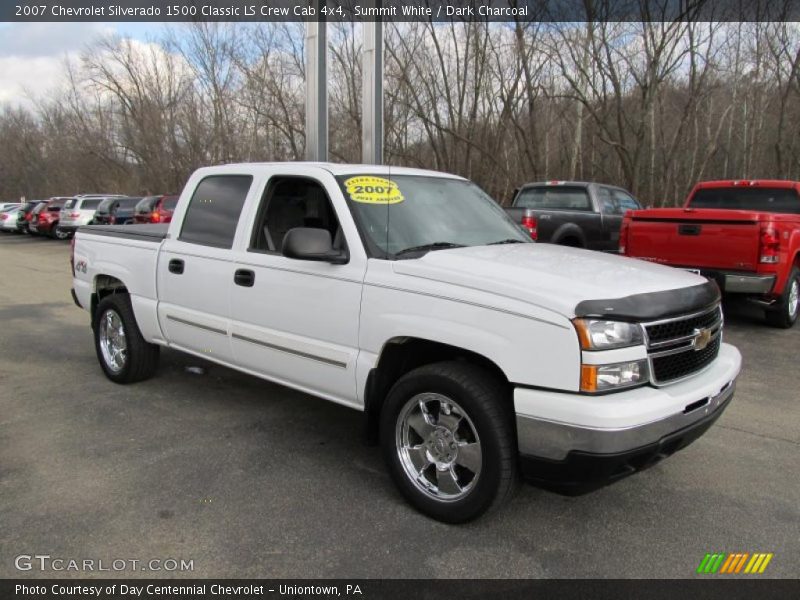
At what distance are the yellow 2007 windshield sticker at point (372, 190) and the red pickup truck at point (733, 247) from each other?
5108mm

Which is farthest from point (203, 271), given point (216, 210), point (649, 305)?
point (649, 305)

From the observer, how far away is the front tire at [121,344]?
17.6 ft

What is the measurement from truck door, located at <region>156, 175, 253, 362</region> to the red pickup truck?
18.6ft

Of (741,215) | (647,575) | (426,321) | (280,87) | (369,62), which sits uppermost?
(280,87)

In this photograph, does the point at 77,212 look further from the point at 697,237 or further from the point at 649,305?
the point at 649,305

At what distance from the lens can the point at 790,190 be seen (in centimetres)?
930

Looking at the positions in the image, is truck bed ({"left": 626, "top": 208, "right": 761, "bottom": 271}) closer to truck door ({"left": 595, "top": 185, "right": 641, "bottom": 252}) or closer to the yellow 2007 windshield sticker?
truck door ({"left": 595, "top": 185, "right": 641, "bottom": 252})

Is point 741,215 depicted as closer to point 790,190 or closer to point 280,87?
point 790,190

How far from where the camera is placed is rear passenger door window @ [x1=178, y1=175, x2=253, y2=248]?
4461mm

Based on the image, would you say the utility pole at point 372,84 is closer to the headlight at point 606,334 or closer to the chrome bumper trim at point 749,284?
the chrome bumper trim at point 749,284

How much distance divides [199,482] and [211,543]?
69cm

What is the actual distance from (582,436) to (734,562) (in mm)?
1041

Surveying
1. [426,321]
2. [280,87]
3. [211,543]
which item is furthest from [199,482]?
[280,87]

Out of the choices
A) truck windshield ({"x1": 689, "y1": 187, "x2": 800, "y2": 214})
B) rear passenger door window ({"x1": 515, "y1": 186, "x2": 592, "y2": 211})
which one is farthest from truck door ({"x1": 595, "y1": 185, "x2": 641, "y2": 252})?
truck windshield ({"x1": 689, "y1": 187, "x2": 800, "y2": 214})
